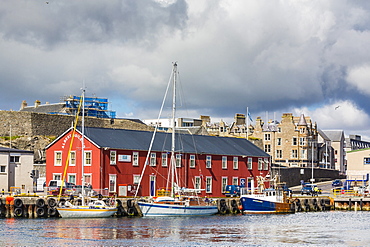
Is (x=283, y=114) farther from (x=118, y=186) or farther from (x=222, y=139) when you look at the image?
(x=118, y=186)

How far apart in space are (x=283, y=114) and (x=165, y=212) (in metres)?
60.8

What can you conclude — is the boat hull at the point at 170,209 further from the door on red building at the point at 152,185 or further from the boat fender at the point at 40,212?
the door on red building at the point at 152,185

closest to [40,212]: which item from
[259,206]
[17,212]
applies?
[17,212]

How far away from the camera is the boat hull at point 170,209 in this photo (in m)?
60.2

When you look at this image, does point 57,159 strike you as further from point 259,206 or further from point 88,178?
point 259,206

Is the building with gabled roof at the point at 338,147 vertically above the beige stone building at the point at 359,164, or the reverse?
the building with gabled roof at the point at 338,147

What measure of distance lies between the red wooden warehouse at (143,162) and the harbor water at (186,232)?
10.5m

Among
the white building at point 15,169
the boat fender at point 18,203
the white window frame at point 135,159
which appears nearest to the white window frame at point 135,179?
the white window frame at point 135,159

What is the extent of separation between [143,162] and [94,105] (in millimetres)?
55314

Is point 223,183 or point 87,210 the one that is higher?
point 223,183

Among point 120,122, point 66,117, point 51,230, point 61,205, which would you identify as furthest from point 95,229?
point 120,122

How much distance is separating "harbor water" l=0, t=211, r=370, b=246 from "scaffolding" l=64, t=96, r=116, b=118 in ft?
Result: 191

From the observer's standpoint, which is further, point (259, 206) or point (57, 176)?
point (57, 176)

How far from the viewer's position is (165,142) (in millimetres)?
76188
